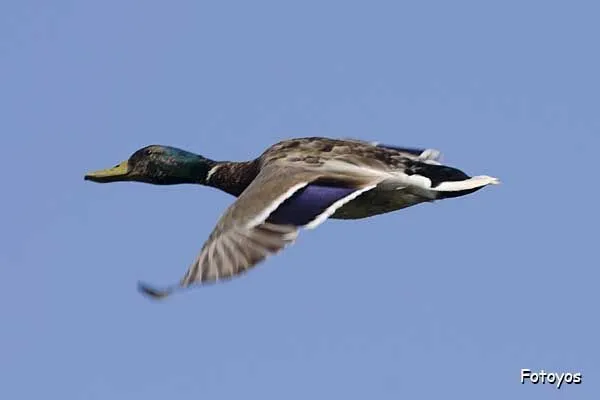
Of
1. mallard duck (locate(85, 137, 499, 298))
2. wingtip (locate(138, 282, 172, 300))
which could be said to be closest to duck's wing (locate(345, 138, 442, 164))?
mallard duck (locate(85, 137, 499, 298))

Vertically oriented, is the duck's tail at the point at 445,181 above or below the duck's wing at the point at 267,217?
above

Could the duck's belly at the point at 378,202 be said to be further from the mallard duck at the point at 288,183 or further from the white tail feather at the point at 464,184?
the white tail feather at the point at 464,184

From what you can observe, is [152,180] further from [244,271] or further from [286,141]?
[244,271]

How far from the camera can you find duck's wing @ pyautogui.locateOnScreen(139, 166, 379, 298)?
11.0m

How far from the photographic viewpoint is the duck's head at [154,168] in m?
15.9

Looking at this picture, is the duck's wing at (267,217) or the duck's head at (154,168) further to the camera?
the duck's head at (154,168)

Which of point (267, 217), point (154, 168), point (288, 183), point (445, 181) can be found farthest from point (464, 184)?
point (154, 168)

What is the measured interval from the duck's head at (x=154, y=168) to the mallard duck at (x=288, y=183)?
0.03 feet

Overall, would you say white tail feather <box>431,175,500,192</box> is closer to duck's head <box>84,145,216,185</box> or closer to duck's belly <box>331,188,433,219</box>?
duck's belly <box>331,188,433,219</box>

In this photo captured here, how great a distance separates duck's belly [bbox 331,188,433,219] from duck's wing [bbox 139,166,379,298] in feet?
1.97

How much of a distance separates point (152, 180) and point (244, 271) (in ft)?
17.9

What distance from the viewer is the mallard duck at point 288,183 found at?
11.2 m

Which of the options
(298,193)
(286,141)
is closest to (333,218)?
(286,141)

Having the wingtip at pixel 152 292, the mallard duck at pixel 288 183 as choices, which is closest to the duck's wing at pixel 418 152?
the mallard duck at pixel 288 183
